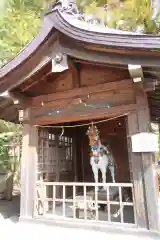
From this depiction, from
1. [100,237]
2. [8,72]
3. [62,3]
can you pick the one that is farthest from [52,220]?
[62,3]

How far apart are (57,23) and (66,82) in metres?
1.29

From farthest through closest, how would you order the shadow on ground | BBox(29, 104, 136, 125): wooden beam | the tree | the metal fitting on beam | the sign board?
the tree < the shadow on ground < BBox(29, 104, 136, 125): wooden beam < the sign board < the metal fitting on beam

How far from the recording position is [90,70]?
477cm

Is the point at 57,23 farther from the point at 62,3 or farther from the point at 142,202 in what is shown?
the point at 142,202

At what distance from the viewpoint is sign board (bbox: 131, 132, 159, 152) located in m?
3.89

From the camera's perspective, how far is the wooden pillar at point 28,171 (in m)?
4.81

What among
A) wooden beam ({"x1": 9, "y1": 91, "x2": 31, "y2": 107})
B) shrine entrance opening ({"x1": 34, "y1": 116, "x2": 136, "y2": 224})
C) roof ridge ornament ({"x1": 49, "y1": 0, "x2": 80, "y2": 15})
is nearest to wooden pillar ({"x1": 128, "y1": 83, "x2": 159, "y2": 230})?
shrine entrance opening ({"x1": 34, "y1": 116, "x2": 136, "y2": 224})

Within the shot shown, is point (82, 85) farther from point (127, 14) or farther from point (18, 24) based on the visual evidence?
point (18, 24)

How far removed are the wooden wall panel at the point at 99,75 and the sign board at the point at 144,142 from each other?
1238mm

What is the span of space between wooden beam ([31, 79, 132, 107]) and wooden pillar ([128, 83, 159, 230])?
1.20 feet

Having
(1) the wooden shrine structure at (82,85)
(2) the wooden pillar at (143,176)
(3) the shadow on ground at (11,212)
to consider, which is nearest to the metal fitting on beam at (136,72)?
(1) the wooden shrine structure at (82,85)

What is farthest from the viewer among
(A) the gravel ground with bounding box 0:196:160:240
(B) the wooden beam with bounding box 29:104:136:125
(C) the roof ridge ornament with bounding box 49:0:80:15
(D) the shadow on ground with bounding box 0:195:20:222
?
(D) the shadow on ground with bounding box 0:195:20:222

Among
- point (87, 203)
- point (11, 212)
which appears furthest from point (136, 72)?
point (11, 212)

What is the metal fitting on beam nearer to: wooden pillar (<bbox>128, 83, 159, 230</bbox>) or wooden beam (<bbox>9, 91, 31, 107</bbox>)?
wooden pillar (<bbox>128, 83, 159, 230</bbox>)
